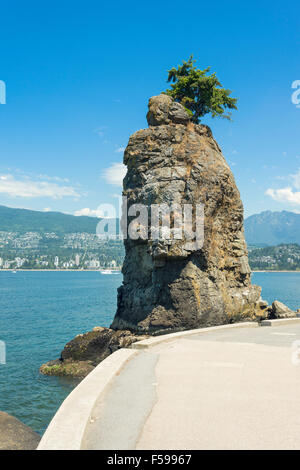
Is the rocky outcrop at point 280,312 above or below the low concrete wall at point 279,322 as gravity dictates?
below

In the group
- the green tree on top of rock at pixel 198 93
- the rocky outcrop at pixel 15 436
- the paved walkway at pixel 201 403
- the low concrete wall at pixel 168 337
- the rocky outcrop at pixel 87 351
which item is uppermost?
the green tree on top of rock at pixel 198 93

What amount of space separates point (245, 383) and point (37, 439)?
410cm

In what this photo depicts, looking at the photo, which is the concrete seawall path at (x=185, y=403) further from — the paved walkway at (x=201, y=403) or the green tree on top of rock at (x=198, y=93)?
the green tree on top of rock at (x=198, y=93)

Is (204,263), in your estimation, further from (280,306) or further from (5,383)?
(5,383)

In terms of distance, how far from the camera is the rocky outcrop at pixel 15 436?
6.36 m

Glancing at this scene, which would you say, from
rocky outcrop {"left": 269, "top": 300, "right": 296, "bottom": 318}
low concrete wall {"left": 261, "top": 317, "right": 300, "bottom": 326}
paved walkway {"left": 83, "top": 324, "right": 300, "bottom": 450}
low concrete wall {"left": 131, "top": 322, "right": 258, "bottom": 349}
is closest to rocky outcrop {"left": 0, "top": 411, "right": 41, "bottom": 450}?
paved walkway {"left": 83, "top": 324, "right": 300, "bottom": 450}

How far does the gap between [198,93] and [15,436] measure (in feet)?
86.8

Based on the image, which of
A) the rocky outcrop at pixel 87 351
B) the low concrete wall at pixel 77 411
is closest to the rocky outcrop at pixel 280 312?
the rocky outcrop at pixel 87 351

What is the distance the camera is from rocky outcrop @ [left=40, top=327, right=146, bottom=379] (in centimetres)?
2067

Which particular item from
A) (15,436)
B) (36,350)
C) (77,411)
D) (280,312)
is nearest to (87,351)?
(36,350)

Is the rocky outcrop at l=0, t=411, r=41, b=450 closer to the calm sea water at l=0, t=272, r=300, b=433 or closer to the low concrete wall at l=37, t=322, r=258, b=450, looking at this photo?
the low concrete wall at l=37, t=322, r=258, b=450

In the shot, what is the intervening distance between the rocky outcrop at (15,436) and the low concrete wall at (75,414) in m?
1.14

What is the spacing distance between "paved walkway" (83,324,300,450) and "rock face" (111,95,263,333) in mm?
10625

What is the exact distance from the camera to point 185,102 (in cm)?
2791
